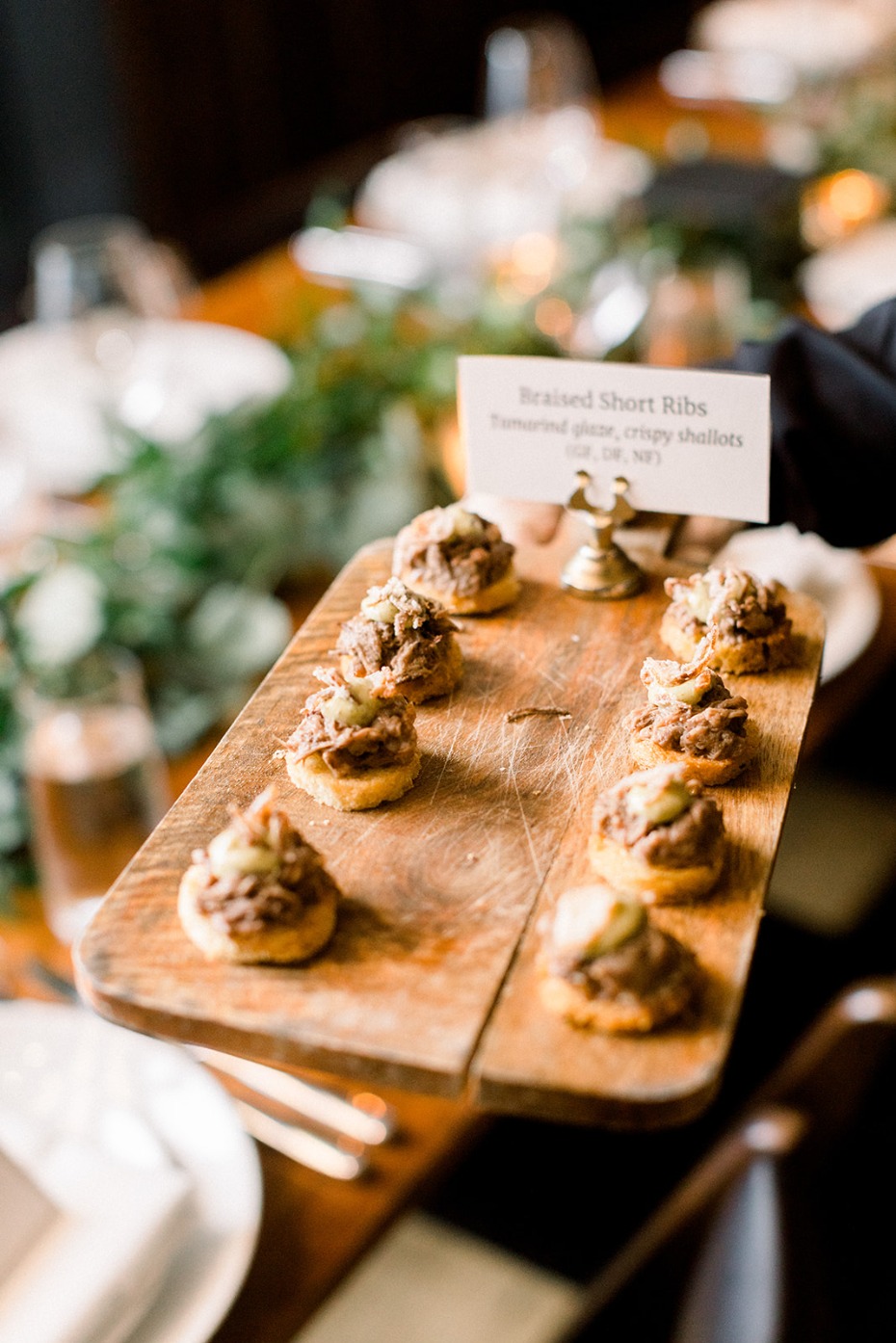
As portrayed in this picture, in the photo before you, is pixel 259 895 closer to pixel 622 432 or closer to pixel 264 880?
pixel 264 880

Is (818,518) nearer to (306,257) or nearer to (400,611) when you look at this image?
(400,611)

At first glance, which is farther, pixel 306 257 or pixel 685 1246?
pixel 306 257

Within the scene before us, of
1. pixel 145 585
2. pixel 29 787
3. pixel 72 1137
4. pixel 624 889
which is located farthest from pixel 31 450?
pixel 624 889

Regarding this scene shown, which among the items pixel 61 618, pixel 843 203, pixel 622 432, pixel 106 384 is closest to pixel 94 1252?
pixel 622 432

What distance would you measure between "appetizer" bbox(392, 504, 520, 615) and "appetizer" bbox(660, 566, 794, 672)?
0.12 m

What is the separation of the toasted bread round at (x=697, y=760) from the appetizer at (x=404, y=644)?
141 mm

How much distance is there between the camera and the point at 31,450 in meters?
2.21

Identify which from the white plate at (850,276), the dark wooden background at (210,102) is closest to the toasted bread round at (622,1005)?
the white plate at (850,276)

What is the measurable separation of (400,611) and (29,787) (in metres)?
0.81

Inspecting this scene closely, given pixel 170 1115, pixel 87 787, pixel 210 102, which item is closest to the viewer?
pixel 170 1115

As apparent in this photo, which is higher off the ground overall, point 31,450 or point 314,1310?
point 31,450

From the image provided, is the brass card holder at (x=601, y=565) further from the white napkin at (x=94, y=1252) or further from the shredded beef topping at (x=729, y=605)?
the white napkin at (x=94, y=1252)

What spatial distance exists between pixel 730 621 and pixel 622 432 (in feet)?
0.50

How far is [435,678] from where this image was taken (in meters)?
0.90
